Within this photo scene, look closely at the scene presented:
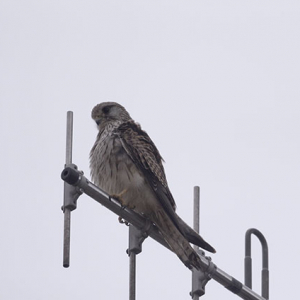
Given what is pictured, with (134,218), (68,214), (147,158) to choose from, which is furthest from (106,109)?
(68,214)

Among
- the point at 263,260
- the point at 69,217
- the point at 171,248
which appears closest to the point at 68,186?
the point at 69,217

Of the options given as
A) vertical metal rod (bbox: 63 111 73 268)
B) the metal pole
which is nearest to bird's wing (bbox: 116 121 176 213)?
the metal pole

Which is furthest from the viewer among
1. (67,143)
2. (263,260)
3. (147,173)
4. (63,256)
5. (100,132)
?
(100,132)

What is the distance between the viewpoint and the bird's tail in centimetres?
614

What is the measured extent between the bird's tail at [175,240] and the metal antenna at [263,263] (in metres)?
0.62

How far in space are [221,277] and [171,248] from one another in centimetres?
42

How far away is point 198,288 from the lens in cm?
599

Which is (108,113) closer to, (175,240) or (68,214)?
(175,240)

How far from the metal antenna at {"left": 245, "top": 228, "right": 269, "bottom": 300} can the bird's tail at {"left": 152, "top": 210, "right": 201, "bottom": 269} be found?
0.62 metres

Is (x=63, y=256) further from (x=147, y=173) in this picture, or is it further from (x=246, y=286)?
(x=147, y=173)

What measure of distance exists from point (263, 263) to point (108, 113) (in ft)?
8.49

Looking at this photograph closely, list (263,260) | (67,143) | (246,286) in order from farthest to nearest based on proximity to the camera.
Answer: (263,260) → (246,286) → (67,143)

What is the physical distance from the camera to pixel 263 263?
7.00 meters

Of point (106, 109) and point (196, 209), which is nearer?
point (196, 209)
